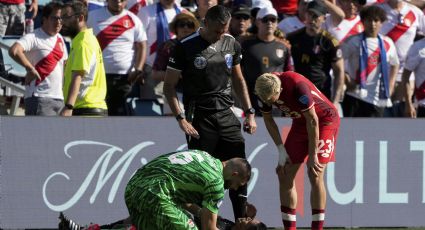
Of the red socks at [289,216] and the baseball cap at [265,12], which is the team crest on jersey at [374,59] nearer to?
the baseball cap at [265,12]

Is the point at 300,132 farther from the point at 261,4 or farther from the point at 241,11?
the point at 261,4

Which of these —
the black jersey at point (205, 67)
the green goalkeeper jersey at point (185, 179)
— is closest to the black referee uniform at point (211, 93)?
the black jersey at point (205, 67)

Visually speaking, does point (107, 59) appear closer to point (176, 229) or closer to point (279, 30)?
point (279, 30)

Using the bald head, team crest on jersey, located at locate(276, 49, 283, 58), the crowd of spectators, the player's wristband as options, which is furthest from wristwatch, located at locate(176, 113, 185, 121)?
team crest on jersey, located at locate(276, 49, 283, 58)

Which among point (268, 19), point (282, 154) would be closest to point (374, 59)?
point (268, 19)

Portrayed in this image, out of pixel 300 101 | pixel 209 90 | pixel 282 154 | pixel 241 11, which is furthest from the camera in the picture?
pixel 241 11

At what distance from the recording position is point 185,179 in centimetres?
804

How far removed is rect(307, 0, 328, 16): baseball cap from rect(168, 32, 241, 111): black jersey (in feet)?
10.3

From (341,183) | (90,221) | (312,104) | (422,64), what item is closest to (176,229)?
(312,104)

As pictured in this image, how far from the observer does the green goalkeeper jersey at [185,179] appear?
7.90 metres

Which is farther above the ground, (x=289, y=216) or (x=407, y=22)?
(x=407, y=22)

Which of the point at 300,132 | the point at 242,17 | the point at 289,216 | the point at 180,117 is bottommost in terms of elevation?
the point at 289,216

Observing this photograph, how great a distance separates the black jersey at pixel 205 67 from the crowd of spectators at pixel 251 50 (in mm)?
2123

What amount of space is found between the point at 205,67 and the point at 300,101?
962 mm
